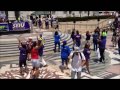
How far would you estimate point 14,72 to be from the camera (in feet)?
47.4

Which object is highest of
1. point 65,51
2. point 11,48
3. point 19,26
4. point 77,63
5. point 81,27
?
point 19,26

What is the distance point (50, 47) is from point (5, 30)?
538 centimetres

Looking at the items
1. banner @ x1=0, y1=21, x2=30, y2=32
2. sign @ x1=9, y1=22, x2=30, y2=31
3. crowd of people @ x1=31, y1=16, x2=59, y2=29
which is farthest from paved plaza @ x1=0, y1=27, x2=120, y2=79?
crowd of people @ x1=31, y1=16, x2=59, y2=29

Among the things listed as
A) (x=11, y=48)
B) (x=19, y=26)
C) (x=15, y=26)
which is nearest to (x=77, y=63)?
(x=11, y=48)

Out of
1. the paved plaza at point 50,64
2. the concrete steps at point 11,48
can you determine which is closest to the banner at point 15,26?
the paved plaza at point 50,64

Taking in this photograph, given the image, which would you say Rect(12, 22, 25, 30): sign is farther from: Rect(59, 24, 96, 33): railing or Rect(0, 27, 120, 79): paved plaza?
Rect(59, 24, 96, 33): railing

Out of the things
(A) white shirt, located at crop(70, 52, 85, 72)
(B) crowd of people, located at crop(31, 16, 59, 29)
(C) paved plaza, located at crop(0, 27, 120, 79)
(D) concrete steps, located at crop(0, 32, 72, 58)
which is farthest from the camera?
(B) crowd of people, located at crop(31, 16, 59, 29)

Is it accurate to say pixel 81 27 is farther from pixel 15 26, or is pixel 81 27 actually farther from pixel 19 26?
pixel 15 26

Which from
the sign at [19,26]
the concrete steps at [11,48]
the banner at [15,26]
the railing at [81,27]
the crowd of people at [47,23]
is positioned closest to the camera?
the concrete steps at [11,48]

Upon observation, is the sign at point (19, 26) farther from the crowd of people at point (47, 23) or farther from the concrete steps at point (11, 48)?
the crowd of people at point (47, 23)

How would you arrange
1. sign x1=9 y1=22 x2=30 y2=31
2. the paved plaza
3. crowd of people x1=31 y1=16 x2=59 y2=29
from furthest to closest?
crowd of people x1=31 y1=16 x2=59 y2=29 → sign x1=9 y1=22 x2=30 y2=31 → the paved plaza
